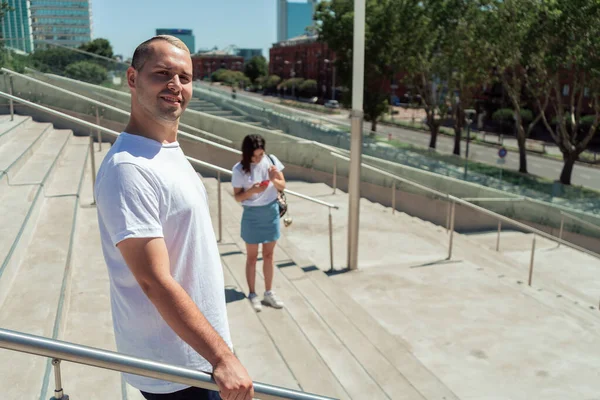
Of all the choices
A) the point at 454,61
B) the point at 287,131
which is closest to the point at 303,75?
the point at 454,61

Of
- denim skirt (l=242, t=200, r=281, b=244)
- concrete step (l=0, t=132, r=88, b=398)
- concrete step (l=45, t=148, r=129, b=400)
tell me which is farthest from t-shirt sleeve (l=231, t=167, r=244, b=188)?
concrete step (l=0, t=132, r=88, b=398)

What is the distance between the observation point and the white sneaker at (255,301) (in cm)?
479

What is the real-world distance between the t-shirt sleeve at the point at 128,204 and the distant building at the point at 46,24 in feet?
34.3

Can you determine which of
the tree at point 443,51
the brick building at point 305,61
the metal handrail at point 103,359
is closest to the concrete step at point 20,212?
the metal handrail at point 103,359

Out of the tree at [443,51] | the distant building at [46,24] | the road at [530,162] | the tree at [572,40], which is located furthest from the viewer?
the road at [530,162]

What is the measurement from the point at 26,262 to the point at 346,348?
248 cm

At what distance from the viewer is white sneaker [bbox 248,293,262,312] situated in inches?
189

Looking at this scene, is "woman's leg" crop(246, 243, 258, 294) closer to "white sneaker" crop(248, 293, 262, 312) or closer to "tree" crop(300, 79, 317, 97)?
"white sneaker" crop(248, 293, 262, 312)

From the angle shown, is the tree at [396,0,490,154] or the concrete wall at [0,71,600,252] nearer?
the concrete wall at [0,71,600,252]

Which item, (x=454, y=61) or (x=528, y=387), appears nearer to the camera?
(x=528, y=387)

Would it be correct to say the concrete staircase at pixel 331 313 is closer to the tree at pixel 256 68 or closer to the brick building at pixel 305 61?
the brick building at pixel 305 61

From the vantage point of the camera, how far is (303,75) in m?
89.9

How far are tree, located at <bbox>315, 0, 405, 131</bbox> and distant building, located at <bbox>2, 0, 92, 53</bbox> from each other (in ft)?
61.5

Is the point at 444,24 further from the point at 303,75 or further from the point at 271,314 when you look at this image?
the point at 303,75
